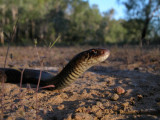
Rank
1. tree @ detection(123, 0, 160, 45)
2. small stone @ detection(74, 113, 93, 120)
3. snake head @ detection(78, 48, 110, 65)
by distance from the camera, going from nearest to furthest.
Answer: small stone @ detection(74, 113, 93, 120)
snake head @ detection(78, 48, 110, 65)
tree @ detection(123, 0, 160, 45)

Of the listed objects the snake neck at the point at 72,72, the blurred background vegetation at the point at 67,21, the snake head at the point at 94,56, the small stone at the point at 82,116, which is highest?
the blurred background vegetation at the point at 67,21

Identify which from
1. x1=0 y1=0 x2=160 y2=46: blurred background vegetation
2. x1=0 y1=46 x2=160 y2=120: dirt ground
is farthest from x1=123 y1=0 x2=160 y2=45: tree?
x1=0 y1=46 x2=160 y2=120: dirt ground

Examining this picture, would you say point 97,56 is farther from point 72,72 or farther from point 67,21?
point 67,21

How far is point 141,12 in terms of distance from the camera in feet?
60.1

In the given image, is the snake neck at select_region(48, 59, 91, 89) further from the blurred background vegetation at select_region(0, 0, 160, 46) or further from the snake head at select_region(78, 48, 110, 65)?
the blurred background vegetation at select_region(0, 0, 160, 46)

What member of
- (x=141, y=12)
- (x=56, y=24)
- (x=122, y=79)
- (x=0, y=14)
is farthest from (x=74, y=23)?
(x=122, y=79)

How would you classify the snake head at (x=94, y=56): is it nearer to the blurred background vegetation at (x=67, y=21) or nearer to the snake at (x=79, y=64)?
the snake at (x=79, y=64)

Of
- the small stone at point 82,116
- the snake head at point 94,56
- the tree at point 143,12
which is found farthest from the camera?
the tree at point 143,12

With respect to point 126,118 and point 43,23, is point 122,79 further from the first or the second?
point 43,23

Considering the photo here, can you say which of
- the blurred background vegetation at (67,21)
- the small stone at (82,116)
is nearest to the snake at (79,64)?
the small stone at (82,116)

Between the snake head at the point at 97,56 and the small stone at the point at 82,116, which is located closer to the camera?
the small stone at the point at 82,116

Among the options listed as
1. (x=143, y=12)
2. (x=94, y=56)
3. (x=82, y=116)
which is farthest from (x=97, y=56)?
(x=143, y=12)

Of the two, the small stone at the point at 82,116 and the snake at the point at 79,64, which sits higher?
the snake at the point at 79,64

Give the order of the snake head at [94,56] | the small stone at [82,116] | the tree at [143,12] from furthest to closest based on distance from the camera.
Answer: the tree at [143,12] < the snake head at [94,56] < the small stone at [82,116]
